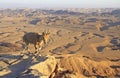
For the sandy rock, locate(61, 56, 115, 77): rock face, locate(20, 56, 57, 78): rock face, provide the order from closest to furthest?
locate(20, 56, 57, 78): rock face < the sandy rock < locate(61, 56, 115, 77): rock face

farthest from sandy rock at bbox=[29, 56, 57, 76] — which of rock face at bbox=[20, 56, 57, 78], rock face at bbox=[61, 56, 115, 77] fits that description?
rock face at bbox=[61, 56, 115, 77]

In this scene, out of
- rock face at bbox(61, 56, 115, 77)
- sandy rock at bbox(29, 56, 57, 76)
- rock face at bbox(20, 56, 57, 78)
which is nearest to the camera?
rock face at bbox(20, 56, 57, 78)

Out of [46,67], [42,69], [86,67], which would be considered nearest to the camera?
[42,69]

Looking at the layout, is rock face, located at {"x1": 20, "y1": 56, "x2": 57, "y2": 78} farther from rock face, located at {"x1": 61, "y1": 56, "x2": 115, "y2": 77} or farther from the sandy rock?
rock face, located at {"x1": 61, "y1": 56, "x2": 115, "y2": 77}

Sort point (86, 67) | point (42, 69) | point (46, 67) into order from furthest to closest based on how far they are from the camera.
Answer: point (86, 67) → point (46, 67) → point (42, 69)

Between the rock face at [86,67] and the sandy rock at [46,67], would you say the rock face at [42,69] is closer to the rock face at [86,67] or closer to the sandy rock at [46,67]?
the sandy rock at [46,67]

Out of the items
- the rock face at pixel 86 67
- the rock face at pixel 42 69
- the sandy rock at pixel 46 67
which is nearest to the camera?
the rock face at pixel 42 69

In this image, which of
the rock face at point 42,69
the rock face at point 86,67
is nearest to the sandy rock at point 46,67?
the rock face at point 42,69

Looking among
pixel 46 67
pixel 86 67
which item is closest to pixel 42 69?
pixel 46 67

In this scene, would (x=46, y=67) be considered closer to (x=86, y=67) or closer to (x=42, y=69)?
(x=42, y=69)

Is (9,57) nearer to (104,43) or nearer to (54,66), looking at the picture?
(54,66)

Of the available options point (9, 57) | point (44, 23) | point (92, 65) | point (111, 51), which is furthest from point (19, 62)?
point (44, 23)
